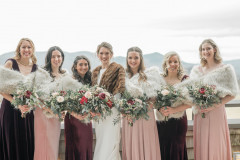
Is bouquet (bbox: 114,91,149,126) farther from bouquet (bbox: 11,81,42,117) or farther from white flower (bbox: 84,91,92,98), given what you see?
bouquet (bbox: 11,81,42,117)

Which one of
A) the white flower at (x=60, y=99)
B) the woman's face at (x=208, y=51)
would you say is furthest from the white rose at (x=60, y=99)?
the woman's face at (x=208, y=51)

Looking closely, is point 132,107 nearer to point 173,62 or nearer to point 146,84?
point 146,84

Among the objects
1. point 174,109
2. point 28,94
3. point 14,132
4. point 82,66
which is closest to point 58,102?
point 28,94

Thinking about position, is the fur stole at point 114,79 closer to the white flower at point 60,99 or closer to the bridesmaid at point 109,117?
the bridesmaid at point 109,117

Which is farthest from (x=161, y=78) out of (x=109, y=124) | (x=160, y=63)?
(x=109, y=124)

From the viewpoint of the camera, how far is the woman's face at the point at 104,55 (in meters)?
4.14

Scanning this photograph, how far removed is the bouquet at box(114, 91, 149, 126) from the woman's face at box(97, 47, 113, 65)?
66 centimetres

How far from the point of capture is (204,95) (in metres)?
3.83

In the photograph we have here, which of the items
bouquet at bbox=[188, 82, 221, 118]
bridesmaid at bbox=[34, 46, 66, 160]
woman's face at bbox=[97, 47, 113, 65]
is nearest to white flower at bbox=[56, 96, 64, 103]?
bridesmaid at bbox=[34, 46, 66, 160]

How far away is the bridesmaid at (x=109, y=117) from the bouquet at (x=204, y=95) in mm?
1081

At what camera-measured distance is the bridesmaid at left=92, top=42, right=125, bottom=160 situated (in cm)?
398

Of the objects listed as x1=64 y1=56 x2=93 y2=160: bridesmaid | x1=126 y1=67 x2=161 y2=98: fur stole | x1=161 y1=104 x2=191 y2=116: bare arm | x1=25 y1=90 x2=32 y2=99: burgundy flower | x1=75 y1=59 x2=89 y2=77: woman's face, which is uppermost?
x1=75 y1=59 x2=89 y2=77: woman's face

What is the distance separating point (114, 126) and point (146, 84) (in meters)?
0.81

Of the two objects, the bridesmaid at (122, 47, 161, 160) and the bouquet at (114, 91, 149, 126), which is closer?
the bouquet at (114, 91, 149, 126)
